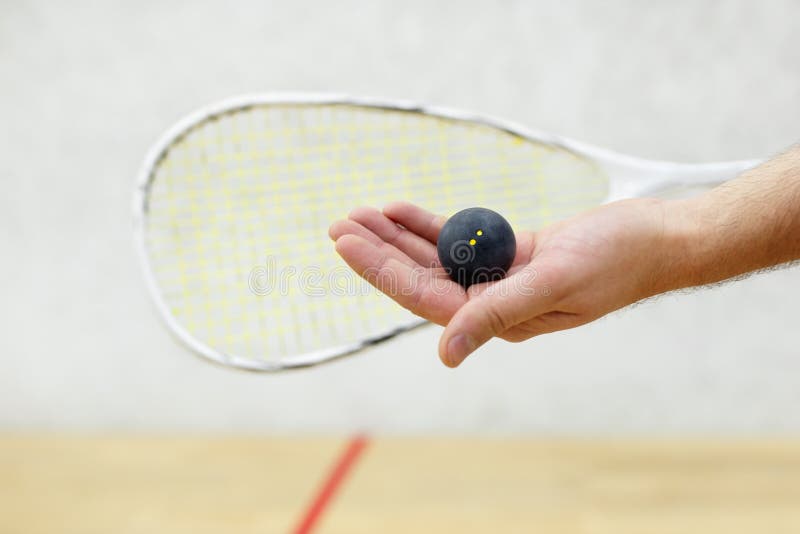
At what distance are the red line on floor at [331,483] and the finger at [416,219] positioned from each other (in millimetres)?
799

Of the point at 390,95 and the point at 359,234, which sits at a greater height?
the point at 390,95

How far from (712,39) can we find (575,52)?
12.8 inches

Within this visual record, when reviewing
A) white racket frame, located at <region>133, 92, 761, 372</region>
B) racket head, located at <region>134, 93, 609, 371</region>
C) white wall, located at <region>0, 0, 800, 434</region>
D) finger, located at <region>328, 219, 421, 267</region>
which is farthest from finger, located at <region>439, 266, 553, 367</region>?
white wall, located at <region>0, 0, 800, 434</region>

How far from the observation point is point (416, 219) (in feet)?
3.31

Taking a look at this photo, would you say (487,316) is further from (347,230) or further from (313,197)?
(313,197)

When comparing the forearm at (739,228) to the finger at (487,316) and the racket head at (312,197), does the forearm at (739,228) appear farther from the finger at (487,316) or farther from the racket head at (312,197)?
the racket head at (312,197)

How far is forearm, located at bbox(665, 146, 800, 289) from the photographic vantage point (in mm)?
884

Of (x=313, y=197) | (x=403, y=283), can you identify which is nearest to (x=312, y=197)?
(x=313, y=197)

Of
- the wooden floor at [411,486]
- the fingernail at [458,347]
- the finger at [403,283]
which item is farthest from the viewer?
the wooden floor at [411,486]

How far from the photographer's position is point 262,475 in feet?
5.81

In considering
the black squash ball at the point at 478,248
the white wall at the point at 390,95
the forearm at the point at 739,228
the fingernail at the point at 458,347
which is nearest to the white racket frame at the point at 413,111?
the forearm at the point at 739,228

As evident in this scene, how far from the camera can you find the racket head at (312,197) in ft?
4.72

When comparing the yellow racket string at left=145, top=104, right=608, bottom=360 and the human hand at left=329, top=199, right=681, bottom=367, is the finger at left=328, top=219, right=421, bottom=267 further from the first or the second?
the yellow racket string at left=145, top=104, right=608, bottom=360

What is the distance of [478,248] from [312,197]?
78 centimetres
